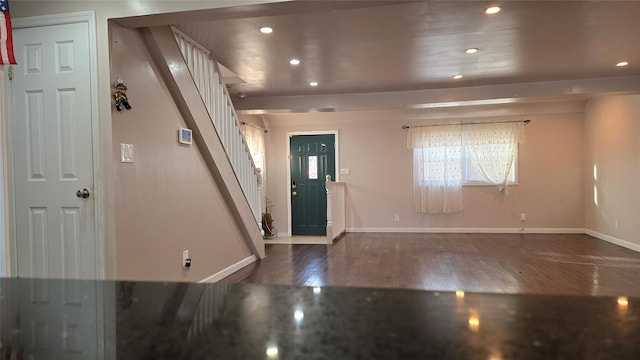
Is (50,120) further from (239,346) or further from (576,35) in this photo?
(576,35)

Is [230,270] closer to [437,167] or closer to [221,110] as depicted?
[221,110]

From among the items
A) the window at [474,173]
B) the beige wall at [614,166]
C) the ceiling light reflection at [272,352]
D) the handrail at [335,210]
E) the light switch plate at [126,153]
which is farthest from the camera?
the window at [474,173]

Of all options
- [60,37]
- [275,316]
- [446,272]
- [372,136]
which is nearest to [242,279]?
[446,272]

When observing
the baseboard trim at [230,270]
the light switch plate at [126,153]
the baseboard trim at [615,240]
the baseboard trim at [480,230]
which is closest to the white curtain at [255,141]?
the baseboard trim at [480,230]

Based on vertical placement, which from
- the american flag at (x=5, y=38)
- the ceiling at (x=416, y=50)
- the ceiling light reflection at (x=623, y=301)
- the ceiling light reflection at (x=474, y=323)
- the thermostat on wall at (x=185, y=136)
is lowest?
the ceiling light reflection at (x=623, y=301)

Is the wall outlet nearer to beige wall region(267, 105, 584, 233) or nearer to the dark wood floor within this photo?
the dark wood floor

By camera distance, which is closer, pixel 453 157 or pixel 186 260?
pixel 186 260

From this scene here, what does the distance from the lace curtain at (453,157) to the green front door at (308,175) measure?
60.2 inches

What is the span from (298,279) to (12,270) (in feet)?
7.34

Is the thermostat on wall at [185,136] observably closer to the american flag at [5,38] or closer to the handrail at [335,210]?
the american flag at [5,38]

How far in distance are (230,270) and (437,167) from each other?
4.34m

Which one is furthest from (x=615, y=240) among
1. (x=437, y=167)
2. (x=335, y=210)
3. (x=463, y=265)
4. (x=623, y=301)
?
(x=623, y=301)

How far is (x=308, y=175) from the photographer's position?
7.18m

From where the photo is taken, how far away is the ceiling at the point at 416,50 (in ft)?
9.19
